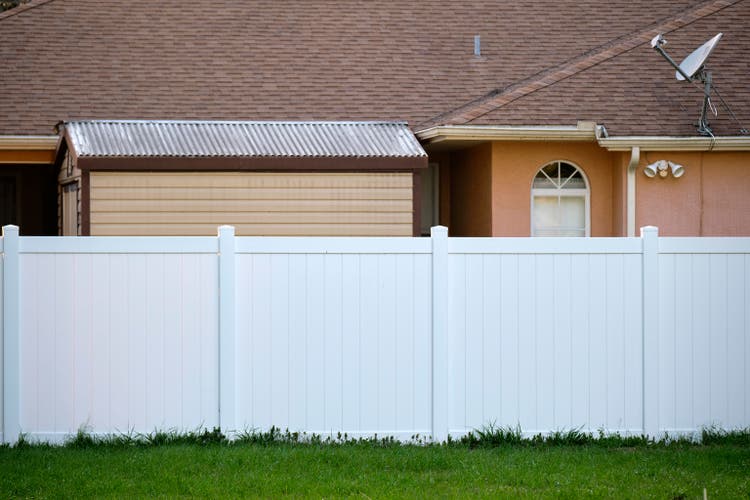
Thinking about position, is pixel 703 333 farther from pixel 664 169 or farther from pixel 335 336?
pixel 664 169

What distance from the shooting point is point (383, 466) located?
734 cm

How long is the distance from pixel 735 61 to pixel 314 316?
28.1 ft

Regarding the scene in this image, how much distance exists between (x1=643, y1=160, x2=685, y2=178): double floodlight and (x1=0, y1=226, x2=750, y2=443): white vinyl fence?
5.06 metres

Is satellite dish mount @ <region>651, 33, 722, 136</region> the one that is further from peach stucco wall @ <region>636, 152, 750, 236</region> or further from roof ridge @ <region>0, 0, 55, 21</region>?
roof ridge @ <region>0, 0, 55, 21</region>

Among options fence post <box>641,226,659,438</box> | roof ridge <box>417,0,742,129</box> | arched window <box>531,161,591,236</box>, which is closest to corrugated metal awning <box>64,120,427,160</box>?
roof ridge <box>417,0,742,129</box>

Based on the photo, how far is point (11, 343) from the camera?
7.87 meters

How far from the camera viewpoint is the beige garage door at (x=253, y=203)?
40.2ft

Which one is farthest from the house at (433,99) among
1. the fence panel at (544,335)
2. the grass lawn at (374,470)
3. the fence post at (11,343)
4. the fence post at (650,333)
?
the grass lawn at (374,470)

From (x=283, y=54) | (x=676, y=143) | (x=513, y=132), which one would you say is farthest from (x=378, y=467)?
(x=283, y=54)

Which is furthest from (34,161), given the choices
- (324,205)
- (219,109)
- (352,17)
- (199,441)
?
(199,441)

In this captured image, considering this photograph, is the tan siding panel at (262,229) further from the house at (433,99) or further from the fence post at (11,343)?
the fence post at (11,343)

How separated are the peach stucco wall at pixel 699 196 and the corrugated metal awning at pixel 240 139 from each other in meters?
2.90

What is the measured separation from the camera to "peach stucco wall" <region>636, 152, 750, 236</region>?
13289 mm

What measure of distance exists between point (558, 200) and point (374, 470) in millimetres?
7614
